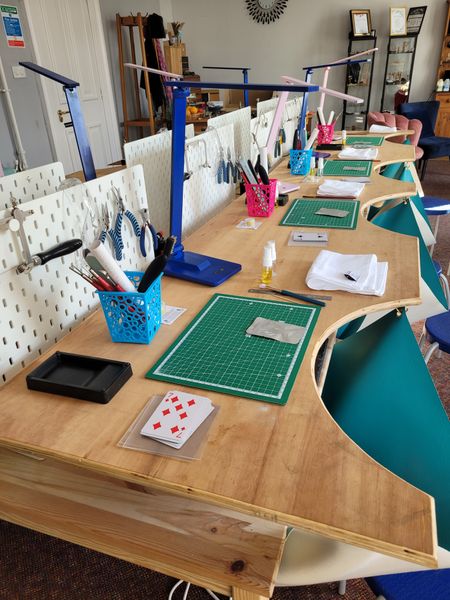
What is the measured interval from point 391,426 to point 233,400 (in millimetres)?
404

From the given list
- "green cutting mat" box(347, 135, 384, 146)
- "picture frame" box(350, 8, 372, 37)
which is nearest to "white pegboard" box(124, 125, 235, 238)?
"green cutting mat" box(347, 135, 384, 146)

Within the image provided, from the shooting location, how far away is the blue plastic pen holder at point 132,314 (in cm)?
95

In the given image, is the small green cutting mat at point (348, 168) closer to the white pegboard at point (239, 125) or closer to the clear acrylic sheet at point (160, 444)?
the white pegboard at point (239, 125)

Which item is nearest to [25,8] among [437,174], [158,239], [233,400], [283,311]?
[158,239]

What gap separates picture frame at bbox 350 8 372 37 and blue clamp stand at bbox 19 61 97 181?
5878mm

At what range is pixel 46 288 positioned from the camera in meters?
1.00

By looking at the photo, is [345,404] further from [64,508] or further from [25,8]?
[25,8]

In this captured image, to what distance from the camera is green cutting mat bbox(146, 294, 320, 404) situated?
2.78 feet

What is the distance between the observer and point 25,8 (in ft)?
11.8

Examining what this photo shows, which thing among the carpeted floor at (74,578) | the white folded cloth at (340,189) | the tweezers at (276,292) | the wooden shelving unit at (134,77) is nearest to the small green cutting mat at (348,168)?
the white folded cloth at (340,189)

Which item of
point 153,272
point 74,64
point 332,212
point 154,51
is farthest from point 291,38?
point 153,272

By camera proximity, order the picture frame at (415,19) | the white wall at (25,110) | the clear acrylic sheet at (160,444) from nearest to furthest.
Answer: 1. the clear acrylic sheet at (160,444)
2. the white wall at (25,110)
3. the picture frame at (415,19)

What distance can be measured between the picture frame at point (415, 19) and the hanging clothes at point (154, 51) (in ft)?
10.5

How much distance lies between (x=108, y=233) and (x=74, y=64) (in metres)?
3.86
